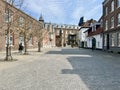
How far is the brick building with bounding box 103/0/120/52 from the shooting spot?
32.8m

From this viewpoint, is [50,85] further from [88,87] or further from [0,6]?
[0,6]

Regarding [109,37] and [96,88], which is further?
[109,37]

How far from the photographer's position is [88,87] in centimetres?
773

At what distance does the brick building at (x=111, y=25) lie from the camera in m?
32.8

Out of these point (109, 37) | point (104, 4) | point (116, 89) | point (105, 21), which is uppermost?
point (104, 4)

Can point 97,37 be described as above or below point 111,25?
below

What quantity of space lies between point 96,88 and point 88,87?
A: 1.01ft

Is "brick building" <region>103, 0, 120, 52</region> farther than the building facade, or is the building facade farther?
the building facade

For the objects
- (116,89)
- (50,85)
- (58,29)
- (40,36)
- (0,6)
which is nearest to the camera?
(116,89)

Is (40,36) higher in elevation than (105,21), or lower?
lower

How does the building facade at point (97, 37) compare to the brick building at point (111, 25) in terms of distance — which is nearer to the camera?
the brick building at point (111, 25)

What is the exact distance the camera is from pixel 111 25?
119 ft

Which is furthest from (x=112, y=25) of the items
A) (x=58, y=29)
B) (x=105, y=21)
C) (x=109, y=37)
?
(x=58, y=29)

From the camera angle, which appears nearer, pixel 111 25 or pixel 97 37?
pixel 111 25
